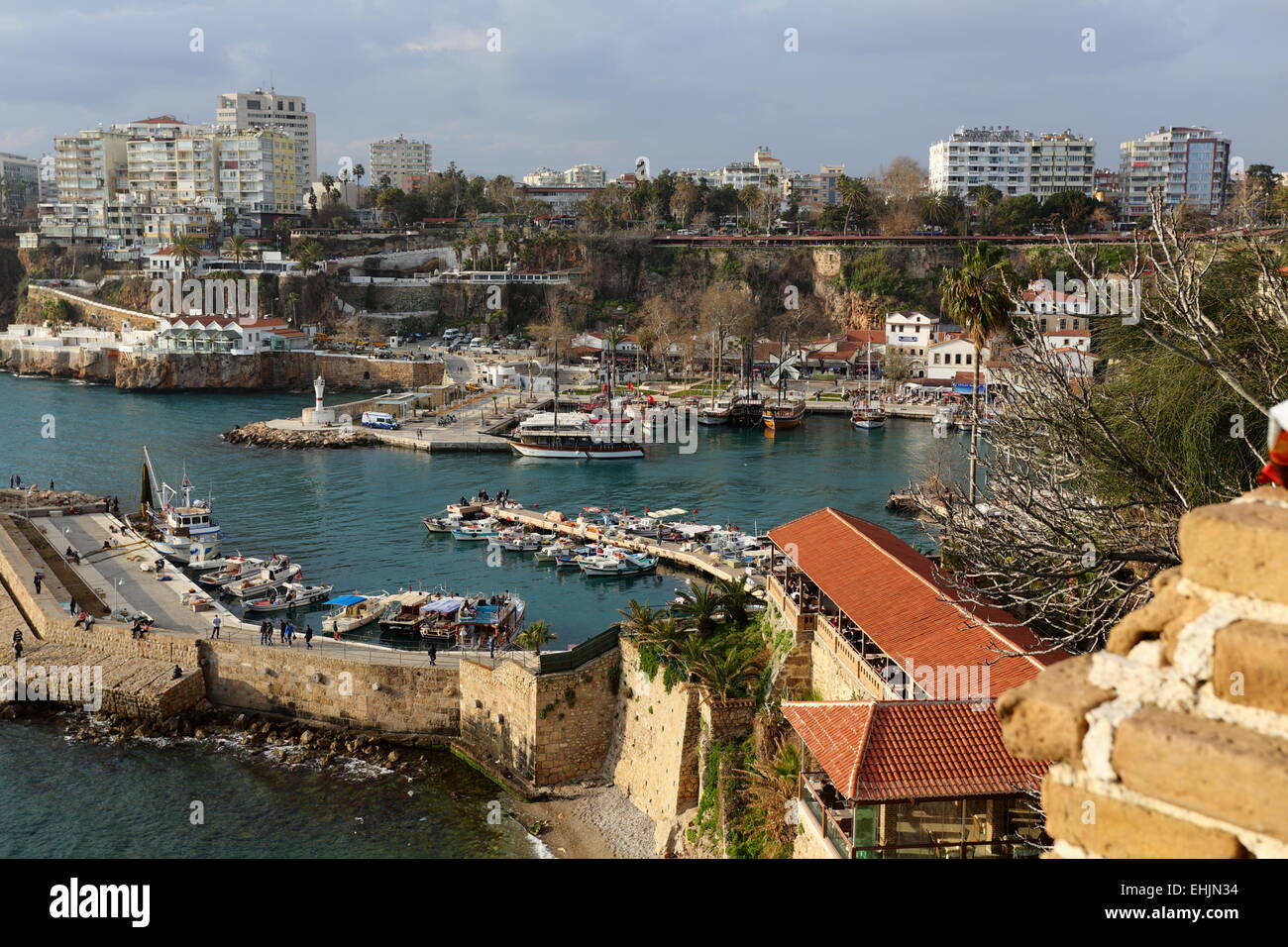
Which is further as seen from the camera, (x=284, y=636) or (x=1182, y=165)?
(x=1182, y=165)

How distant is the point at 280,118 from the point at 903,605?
554 ft

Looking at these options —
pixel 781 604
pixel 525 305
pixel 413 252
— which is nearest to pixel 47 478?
pixel 781 604

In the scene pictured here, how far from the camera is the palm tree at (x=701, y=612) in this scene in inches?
977

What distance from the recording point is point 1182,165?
150875 millimetres

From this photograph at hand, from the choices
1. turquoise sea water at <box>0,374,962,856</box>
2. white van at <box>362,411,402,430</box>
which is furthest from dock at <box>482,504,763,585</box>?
white van at <box>362,411,402,430</box>

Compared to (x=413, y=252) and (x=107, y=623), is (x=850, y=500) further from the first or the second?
(x=413, y=252)

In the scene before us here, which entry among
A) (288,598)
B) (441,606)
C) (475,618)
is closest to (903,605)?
(475,618)

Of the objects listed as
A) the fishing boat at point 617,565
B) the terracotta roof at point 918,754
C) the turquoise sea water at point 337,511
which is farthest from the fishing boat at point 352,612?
the terracotta roof at point 918,754

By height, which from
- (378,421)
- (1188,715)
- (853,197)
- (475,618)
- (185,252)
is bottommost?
(475,618)

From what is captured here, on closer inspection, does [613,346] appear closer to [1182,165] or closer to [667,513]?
[667,513]

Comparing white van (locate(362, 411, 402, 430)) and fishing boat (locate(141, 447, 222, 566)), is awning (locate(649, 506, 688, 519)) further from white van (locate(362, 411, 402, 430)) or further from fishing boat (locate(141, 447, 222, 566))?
white van (locate(362, 411, 402, 430))

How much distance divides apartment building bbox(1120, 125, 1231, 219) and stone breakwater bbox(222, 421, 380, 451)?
4379 inches

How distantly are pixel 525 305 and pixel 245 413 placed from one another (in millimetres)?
33723

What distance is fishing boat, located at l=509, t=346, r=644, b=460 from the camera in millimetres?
63625
